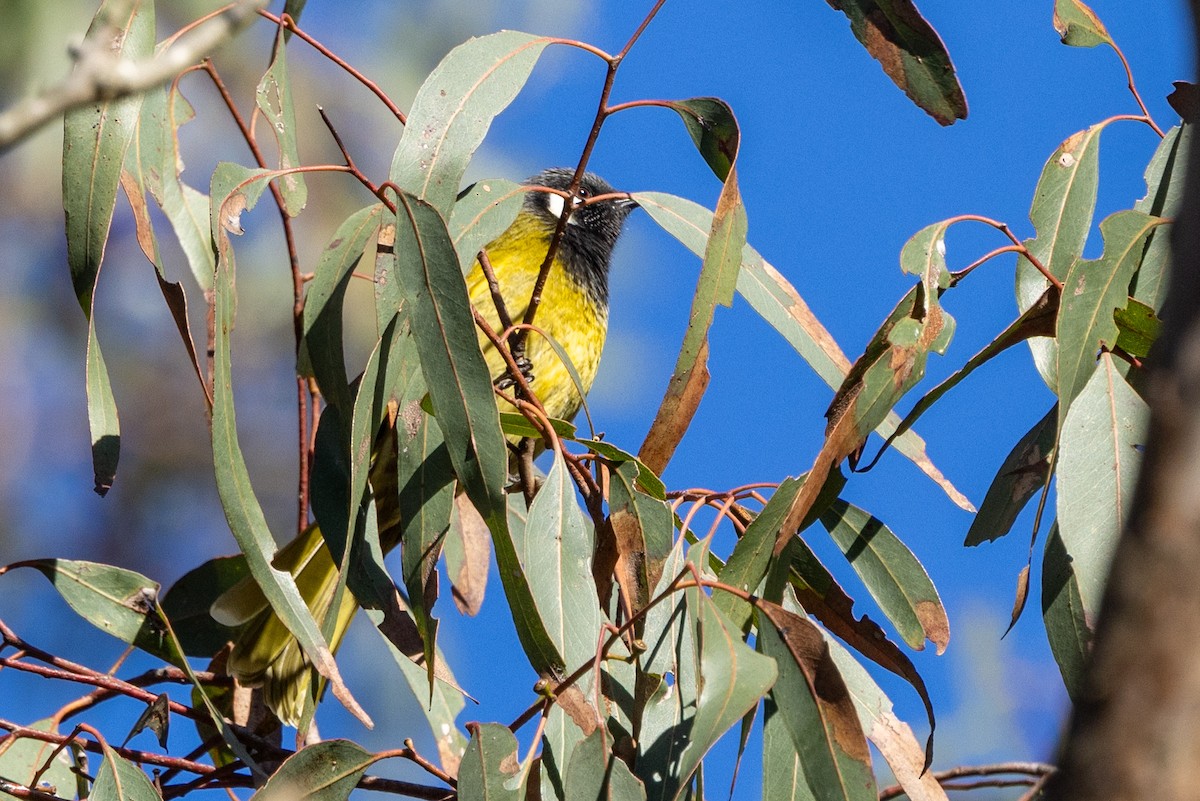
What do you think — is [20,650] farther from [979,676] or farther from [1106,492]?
[979,676]

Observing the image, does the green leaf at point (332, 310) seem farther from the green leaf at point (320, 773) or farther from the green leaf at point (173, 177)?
the green leaf at point (320, 773)

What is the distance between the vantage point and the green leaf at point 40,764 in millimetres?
2123

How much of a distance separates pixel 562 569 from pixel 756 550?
0.29 m

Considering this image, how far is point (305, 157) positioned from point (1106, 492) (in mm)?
4837

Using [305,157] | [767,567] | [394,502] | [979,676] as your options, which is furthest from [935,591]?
[305,157]

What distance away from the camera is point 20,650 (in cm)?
199

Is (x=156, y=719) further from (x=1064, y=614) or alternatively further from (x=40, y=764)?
(x=1064, y=614)

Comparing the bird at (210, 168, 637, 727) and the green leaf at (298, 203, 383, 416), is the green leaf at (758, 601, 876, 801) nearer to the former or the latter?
the bird at (210, 168, 637, 727)

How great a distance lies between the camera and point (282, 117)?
2.23 m

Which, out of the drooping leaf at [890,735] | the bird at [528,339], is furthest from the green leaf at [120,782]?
the drooping leaf at [890,735]

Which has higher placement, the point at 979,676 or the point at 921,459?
the point at 921,459

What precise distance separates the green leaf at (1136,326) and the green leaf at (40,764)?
1794 millimetres

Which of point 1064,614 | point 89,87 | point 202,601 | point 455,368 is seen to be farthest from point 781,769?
point 89,87

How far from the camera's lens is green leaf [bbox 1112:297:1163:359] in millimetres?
1977
